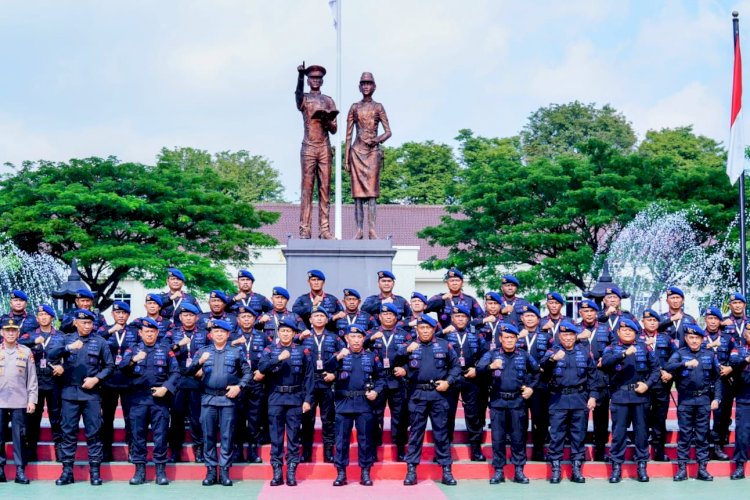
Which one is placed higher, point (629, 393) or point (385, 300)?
point (385, 300)

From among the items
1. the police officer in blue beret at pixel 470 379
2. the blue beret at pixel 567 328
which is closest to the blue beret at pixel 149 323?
the police officer in blue beret at pixel 470 379

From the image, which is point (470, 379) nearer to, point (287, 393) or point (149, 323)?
point (287, 393)

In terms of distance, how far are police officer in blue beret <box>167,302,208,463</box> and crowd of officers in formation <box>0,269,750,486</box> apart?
19 millimetres

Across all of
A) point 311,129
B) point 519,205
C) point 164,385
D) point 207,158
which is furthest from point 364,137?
point 207,158

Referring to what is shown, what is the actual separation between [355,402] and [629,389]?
9.51 feet

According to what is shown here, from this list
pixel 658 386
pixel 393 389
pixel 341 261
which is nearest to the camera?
pixel 393 389

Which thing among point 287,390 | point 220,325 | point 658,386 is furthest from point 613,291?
point 220,325

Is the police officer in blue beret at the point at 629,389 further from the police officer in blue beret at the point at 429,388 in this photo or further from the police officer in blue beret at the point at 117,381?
the police officer in blue beret at the point at 117,381

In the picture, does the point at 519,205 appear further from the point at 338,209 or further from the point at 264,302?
the point at 264,302

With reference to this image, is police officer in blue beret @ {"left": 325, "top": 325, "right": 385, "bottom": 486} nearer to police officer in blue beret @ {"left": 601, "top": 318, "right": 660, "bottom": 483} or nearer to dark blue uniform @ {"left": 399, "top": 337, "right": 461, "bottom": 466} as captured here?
dark blue uniform @ {"left": 399, "top": 337, "right": 461, "bottom": 466}

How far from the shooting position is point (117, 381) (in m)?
10.2

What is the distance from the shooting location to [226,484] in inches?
380

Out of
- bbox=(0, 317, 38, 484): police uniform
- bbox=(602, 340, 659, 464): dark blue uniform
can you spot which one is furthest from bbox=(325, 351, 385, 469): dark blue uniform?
bbox=(0, 317, 38, 484): police uniform


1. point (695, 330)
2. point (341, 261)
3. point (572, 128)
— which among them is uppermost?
point (572, 128)
